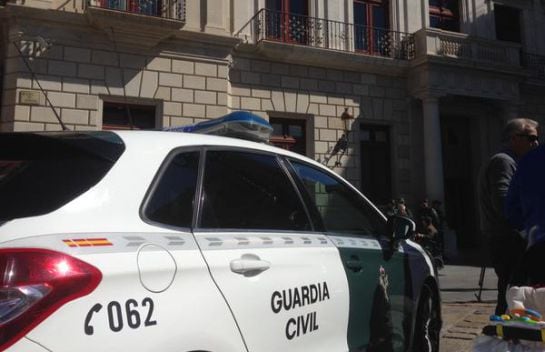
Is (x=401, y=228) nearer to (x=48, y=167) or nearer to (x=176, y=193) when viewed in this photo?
(x=176, y=193)

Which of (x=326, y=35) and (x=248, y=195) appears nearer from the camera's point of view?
(x=248, y=195)

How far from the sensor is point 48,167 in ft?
6.34

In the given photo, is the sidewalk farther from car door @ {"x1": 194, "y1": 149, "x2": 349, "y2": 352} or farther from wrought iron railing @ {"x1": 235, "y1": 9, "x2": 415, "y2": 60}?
wrought iron railing @ {"x1": 235, "y1": 9, "x2": 415, "y2": 60}

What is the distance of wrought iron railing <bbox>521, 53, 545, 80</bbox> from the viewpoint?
19.9 meters

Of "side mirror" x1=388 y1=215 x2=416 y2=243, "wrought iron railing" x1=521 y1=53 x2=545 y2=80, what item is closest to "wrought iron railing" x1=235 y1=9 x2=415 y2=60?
"wrought iron railing" x1=521 y1=53 x2=545 y2=80

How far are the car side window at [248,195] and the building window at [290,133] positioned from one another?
1309 cm

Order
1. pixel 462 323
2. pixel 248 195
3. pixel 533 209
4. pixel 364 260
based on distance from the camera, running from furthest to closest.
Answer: pixel 462 323, pixel 364 260, pixel 533 209, pixel 248 195

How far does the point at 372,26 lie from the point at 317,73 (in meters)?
3.06

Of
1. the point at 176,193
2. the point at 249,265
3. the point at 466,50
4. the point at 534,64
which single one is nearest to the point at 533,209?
the point at 249,265

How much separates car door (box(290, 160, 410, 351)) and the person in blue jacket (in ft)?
2.70

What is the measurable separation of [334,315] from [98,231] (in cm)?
146

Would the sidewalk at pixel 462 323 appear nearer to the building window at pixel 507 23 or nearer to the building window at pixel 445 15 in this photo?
the building window at pixel 445 15

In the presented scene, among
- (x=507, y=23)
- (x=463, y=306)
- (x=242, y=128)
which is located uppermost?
(x=507, y=23)

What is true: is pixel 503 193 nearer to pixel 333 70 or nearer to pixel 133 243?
pixel 133 243
